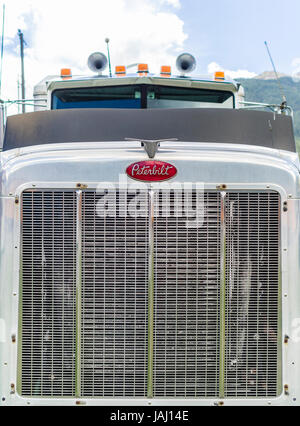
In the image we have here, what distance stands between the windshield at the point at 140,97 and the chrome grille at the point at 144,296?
6.55ft

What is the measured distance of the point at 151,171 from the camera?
3.23 meters

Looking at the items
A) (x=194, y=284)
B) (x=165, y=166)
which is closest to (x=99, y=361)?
(x=194, y=284)

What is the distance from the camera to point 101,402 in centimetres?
327

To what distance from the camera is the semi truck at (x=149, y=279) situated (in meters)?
3.25

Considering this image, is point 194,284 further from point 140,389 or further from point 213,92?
point 213,92

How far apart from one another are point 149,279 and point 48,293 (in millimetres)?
661

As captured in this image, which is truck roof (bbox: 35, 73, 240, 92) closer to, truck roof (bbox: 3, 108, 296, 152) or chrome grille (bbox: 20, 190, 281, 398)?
truck roof (bbox: 3, 108, 296, 152)

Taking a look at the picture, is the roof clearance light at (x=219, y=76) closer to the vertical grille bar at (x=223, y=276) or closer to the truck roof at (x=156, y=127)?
the truck roof at (x=156, y=127)

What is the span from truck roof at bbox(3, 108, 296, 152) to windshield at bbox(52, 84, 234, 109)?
1.33 m

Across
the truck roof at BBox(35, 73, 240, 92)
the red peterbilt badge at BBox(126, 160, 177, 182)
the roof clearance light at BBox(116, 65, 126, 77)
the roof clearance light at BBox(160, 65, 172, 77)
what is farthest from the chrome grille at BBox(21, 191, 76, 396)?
the roof clearance light at BBox(160, 65, 172, 77)

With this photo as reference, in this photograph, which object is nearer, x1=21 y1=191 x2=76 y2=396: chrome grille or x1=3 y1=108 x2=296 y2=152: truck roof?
x1=21 y1=191 x2=76 y2=396: chrome grille

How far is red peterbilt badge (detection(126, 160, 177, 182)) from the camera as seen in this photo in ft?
10.6

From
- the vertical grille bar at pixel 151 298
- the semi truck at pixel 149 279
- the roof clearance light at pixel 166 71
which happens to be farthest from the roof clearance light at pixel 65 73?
the vertical grille bar at pixel 151 298
